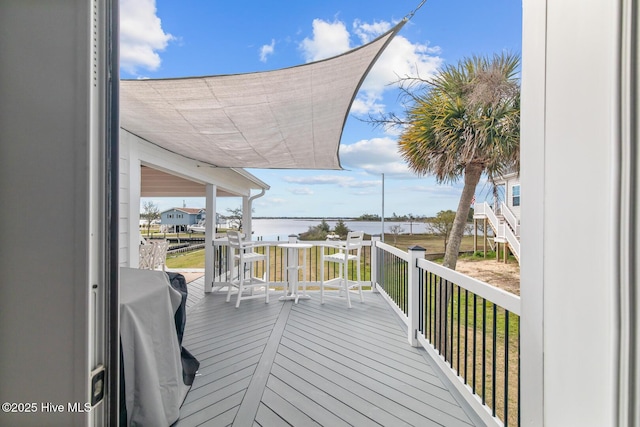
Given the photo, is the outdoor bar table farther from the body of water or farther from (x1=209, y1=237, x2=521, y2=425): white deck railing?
the body of water

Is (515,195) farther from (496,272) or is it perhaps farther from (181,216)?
(181,216)

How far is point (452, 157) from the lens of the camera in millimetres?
4328

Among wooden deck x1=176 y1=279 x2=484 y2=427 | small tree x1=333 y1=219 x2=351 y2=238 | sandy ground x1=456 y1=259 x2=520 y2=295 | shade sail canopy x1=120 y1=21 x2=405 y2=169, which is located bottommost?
wooden deck x1=176 y1=279 x2=484 y2=427

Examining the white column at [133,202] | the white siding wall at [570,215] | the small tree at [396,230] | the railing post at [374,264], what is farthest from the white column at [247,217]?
the white siding wall at [570,215]

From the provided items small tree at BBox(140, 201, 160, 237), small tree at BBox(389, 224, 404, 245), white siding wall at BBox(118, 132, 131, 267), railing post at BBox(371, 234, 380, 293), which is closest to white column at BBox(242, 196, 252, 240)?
railing post at BBox(371, 234, 380, 293)

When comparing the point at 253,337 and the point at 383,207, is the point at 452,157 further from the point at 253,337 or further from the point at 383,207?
the point at 383,207

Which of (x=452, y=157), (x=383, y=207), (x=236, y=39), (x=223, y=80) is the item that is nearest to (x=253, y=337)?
(x=223, y=80)

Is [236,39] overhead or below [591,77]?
overhead

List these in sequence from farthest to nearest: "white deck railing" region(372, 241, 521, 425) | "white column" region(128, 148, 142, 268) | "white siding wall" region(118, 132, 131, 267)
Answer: "white column" region(128, 148, 142, 268) < "white siding wall" region(118, 132, 131, 267) < "white deck railing" region(372, 241, 521, 425)

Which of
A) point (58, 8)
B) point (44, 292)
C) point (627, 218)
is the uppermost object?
point (58, 8)

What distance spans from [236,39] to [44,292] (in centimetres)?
284

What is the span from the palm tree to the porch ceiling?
5.05m

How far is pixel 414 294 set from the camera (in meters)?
3.18

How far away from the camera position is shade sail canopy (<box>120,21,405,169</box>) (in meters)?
2.12
